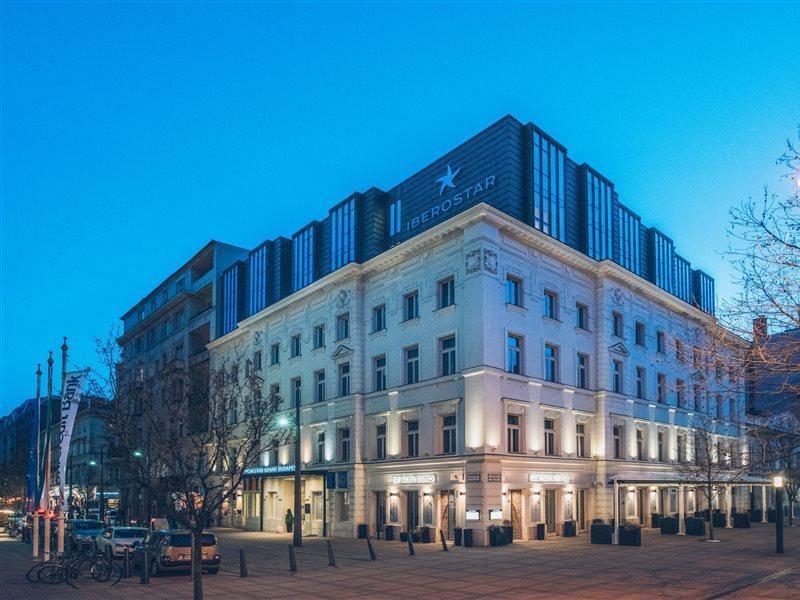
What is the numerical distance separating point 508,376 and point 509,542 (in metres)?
8.04

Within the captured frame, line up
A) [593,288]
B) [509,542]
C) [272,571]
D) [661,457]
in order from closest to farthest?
1. [272,571]
2. [509,542]
3. [593,288]
4. [661,457]

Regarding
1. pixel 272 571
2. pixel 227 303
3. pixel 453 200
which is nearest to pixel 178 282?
pixel 227 303

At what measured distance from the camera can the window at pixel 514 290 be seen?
3900 cm

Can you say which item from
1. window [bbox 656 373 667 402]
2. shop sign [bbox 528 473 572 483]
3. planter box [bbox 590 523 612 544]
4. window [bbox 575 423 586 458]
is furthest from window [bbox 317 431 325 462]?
window [bbox 656 373 667 402]

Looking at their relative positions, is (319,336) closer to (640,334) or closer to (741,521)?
(640,334)

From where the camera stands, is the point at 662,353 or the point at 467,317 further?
the point at 662,353

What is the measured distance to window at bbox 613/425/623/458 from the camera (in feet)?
146

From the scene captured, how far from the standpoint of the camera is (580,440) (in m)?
42.4

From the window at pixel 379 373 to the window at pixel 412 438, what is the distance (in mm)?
3472

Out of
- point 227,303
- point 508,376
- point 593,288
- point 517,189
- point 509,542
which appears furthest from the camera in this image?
point 227,303

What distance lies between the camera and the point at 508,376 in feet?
122

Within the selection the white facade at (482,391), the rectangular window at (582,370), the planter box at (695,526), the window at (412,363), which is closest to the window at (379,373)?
the white facade at (482,391)

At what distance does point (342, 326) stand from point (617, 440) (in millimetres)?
18577

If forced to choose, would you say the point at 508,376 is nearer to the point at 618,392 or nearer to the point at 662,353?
the point at 618,392
